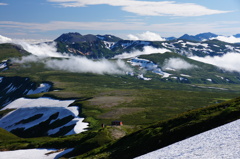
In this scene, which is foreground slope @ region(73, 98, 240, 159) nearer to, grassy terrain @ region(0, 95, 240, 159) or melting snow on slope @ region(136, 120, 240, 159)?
grassy terrain @ region(0, 95, 240, 159)

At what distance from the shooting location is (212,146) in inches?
1332

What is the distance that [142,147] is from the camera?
49281 millimetres

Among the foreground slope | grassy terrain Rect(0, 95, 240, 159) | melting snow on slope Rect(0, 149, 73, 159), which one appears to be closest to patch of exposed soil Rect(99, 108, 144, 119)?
melting snow on slope Rect(0, 149, 73, 159)

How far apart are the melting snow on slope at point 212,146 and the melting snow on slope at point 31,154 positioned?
40000 millimetres

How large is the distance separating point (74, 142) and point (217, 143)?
177 feet

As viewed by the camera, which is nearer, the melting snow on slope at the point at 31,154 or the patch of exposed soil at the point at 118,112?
the melting snow on slope at the point at 31,154

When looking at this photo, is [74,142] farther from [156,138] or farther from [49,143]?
[156,138]

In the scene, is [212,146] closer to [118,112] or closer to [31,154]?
[31,154]

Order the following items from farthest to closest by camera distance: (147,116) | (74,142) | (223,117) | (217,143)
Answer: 1. (147,116)
2. (74,142)
3. (223,117)
4. (217,143)

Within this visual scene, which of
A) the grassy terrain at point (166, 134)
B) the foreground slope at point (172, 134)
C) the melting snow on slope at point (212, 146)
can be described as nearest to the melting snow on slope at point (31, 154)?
the grassy terrain at point (166, 134)

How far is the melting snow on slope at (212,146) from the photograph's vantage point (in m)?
30.5

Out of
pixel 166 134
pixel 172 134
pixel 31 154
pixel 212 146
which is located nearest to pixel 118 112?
pixel 31 154

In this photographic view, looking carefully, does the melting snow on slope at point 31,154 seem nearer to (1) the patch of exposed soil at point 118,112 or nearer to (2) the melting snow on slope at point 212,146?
(2) the melting snow on slope at point 212,146

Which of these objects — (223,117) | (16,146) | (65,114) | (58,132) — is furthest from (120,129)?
(65,114)
